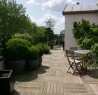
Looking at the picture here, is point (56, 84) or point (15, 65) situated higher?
point (15, 65)

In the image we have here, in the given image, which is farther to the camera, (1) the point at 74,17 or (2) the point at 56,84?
(1) the point at 74,17

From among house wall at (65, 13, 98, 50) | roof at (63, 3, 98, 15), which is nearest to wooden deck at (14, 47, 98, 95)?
house wall at (65, 13, 98, 50)

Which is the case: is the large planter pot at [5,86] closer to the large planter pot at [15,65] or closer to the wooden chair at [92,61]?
the large planter pot at [15,65]

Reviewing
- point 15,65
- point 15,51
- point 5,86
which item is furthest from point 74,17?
point 5,86

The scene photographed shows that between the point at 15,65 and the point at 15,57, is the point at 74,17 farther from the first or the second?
the point at 15,65

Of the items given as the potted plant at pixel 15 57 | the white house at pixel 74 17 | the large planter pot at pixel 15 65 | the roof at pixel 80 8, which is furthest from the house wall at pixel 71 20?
the large planter pot at pixel 15 65

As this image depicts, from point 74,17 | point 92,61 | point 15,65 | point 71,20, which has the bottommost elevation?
point 15,65

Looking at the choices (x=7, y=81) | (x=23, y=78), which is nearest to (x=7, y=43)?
(x=23, y=78)

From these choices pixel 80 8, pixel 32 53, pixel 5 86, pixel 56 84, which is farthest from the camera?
pixel 80 8

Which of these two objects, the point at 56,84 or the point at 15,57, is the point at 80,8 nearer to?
the point at 15,57

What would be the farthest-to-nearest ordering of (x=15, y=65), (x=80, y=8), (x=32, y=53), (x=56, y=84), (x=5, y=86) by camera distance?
(x=80, y=8), (x=32, y=53), (x=15, y=65), (x=56, y=84), (x=5, y=86)

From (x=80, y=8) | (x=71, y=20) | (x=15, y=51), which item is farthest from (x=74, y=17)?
(x=15, y=51)

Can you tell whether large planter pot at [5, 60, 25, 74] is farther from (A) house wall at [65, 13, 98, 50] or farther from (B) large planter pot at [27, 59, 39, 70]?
(A) house wall at [65, 13, 98, 50]

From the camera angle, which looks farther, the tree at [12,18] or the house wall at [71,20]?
the tree at [12,18]
